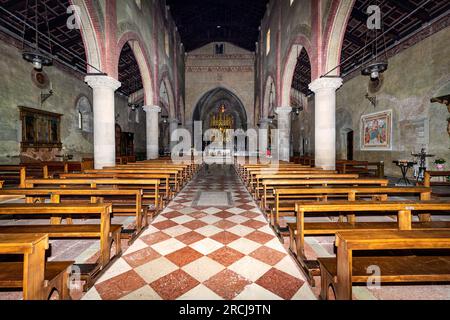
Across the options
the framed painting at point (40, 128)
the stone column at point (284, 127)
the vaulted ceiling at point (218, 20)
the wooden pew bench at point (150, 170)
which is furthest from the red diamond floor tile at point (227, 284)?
the vaulted ceiling at point (218, 20)

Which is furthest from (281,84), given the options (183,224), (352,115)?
(183,224)

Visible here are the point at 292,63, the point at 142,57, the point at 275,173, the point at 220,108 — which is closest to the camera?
the point at 275,173

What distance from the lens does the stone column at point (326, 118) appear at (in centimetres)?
755

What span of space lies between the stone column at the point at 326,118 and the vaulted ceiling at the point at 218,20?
12940mm

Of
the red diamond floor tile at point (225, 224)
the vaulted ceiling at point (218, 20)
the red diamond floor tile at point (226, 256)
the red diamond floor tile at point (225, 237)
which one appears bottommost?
the red diamond floor tile at point (226, 256)

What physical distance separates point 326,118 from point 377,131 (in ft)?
19.7

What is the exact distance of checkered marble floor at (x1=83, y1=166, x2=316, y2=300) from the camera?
229 cm

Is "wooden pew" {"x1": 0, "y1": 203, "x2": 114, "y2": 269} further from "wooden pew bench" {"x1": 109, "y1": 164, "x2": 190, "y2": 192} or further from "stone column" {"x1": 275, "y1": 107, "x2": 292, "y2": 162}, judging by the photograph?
"stone column" {"x1": 275, "y1": 107, "x2": 292, "y2": 162}

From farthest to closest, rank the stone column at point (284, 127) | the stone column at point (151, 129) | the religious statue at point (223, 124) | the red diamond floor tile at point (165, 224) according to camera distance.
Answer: the religious statue at point (223, 124), the stone column at point (151, 129), the stone column at point (284, 127), the red diamond floor tile at point (165, 224)

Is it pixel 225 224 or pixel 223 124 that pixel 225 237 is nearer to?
pixel 225 224

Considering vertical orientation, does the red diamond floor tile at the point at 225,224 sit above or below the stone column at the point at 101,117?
below

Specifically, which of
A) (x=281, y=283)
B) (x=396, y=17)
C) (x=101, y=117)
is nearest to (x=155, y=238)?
(x=281, y=283)

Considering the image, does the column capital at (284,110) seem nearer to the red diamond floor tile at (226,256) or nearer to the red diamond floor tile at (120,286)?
the red diamond floor tile at (226,256)

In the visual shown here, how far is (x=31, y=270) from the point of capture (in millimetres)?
1583
